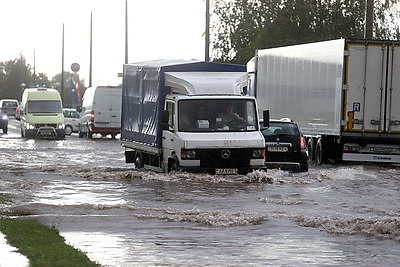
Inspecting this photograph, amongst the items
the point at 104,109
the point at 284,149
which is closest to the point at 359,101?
the point at 284,149

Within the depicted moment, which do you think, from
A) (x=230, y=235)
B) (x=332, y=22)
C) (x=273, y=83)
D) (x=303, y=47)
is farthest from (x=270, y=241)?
(x=332, y=22)

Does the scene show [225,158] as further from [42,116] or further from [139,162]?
[42,116]

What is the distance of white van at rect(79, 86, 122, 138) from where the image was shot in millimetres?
55344

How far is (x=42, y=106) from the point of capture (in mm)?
55344

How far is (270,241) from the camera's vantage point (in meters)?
13.9

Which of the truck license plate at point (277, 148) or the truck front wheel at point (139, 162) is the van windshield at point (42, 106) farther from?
the truck license plate at point (277, 148)

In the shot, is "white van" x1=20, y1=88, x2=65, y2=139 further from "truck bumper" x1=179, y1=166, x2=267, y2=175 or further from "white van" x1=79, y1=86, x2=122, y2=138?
"truck bumper" x1=179, y1=166, x2=267, y2=175

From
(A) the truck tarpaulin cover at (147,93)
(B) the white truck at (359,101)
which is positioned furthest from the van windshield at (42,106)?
(A) the truck tarpaulin cover at (147,93)

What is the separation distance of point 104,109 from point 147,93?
2928 centimetres

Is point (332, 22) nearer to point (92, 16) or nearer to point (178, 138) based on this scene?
point (92, 16)

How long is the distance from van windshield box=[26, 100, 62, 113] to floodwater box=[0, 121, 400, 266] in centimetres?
2654

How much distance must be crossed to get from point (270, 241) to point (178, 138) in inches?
380

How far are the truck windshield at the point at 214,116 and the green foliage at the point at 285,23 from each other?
48208 millimetres

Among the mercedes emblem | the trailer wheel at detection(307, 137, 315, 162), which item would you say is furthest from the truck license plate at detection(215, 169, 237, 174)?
the trailer wheel at detection(307, 137, 315, 162)
